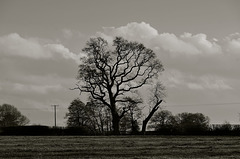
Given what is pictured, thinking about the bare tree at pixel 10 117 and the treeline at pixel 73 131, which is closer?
the treeline at pixel 73 131

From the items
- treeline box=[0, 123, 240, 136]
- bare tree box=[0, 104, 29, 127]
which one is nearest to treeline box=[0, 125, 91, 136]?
treeline box=[0, 123, 240, 136]

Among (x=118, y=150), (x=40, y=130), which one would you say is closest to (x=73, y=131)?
(x=40, y=130)

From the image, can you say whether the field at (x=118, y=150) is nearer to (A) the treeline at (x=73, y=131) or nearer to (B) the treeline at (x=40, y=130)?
(A) the treeline at (x=73, y=131)

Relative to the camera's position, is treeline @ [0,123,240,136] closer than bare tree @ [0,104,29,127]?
Yes

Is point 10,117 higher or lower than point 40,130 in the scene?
higher

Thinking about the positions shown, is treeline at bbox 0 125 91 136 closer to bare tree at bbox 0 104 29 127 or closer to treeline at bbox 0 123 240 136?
treeline at bbox 0 123 240 136

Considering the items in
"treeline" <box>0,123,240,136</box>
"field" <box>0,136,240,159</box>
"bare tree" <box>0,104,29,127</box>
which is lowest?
"field" <box>0,136,240,159</box>

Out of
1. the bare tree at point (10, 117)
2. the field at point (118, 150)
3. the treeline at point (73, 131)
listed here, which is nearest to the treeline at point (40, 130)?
the treeline at point (73, 131)

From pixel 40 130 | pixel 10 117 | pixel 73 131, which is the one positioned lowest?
pixel 73 131

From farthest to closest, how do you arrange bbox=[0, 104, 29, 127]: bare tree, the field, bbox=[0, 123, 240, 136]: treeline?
1. bbox=[0, 104, 29, 127]: bare tree
2. bbox=[0, 123, 240, 136]: treeline
3. the field

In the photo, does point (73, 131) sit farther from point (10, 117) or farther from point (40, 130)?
point (10, 117)

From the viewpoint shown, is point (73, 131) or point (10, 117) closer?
point (73, 131)

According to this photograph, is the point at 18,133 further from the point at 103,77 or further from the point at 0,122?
the point at 0,122

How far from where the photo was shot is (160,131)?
162ft
